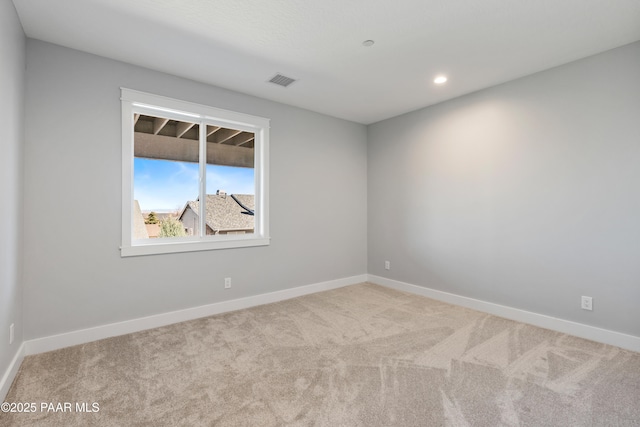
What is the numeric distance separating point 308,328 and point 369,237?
2.25m

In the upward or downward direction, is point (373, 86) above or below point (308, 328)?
above

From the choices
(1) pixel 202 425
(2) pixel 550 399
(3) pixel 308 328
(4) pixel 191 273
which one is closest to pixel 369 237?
(3) pixel 308 328

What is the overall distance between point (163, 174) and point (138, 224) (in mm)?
572

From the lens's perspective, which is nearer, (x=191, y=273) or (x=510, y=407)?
(x=510, y=407)

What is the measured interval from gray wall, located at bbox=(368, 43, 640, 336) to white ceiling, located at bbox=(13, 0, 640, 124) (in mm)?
339

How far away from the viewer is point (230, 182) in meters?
3.66

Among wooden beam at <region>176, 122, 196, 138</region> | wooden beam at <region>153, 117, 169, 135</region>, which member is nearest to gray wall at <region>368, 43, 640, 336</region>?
wooden beam at <region>176, 122, 196, 138</region>

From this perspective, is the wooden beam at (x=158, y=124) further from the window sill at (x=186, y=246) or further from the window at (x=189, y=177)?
the window sill at (x=186, y=246)

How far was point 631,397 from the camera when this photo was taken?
6.15ft

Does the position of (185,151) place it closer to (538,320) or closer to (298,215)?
(298,215)

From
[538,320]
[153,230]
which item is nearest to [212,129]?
[153,230]

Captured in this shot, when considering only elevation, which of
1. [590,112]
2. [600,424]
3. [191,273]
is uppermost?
[590,112]

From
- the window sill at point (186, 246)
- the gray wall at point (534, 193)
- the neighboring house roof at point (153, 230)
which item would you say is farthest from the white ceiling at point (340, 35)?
the window sill at point (186, 246)

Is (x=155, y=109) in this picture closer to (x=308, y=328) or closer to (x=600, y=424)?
(x=308, y=328)
